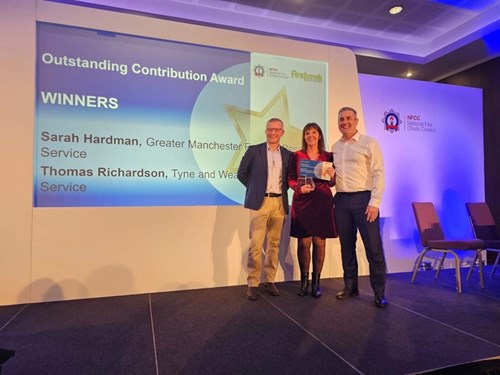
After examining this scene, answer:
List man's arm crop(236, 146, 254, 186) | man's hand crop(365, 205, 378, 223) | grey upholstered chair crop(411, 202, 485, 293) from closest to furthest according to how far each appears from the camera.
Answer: man's hand crop(365, 205, 378, 223)
man's arm crop(236, 146, 254, 186)
grey upholstered chair crop(411, 202, 485, 293)

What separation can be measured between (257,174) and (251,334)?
1367mm

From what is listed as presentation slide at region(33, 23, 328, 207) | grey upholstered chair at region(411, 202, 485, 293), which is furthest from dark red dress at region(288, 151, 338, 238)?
grey upholstered chair at region(411, 202, 485, 293)

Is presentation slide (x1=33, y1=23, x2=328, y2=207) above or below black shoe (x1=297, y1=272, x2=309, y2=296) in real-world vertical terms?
above

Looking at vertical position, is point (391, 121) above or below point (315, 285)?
above

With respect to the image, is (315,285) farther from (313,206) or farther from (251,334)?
(251,334)

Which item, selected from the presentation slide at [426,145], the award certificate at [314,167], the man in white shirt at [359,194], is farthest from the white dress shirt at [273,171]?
the presentation slide at [426,145]

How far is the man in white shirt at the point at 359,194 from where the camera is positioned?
282cm

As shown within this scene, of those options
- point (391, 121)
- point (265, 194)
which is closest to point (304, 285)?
point (265, 194)

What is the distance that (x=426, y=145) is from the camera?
4617mm

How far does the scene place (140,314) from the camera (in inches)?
105

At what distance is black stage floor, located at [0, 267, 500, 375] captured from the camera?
1844 millimetres

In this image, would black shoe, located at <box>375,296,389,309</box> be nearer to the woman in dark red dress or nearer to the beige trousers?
the woman in dark red dress

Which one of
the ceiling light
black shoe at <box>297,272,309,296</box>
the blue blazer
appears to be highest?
the ceiling light

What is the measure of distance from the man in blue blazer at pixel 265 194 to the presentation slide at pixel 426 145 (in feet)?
6.03
